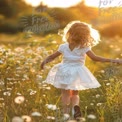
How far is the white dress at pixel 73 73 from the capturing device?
17.3ft

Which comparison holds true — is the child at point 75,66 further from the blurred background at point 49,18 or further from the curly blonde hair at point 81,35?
the blurred background at point 49,18

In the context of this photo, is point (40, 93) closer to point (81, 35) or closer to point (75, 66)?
point (75, 66)

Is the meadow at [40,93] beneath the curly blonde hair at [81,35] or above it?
beneath

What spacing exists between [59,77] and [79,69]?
0.23 meters

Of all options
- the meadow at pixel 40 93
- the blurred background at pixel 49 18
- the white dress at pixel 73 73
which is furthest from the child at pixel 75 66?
the blurred background at pixel 49 18

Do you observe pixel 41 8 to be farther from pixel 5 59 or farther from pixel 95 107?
pixel 95 107

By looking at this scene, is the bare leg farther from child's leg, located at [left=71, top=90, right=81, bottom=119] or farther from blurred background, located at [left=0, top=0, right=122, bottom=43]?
blurred background, located at [left=0, top=0, right=122, bottom=43]

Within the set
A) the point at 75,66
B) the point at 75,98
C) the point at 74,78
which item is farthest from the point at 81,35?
the point at 75,98

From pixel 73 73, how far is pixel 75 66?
0.11 m

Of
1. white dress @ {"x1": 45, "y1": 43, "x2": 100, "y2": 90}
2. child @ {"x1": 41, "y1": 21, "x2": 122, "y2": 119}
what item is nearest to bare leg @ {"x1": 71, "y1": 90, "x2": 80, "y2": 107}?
child @ {"x1": 41, "y1": 21, "x2": 122, "y2": 119}

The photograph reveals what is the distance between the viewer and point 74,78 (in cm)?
527

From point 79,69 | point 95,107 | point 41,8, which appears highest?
point 41,8

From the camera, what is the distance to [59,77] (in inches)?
212

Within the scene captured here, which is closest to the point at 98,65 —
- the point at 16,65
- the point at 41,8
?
the point at 16,65
